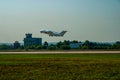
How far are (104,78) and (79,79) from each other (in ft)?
5.95

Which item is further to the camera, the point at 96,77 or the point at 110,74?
the point at 110,74

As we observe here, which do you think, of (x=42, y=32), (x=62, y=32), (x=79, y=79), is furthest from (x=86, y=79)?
(x=62, y=32)

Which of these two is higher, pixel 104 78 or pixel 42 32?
pixel 42 32

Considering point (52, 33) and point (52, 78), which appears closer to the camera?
point (52, 78)

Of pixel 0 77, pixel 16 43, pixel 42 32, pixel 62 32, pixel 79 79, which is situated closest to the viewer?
pixel 79 79

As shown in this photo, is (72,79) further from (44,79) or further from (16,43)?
(16,43)

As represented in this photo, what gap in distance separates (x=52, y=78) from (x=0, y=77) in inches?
154

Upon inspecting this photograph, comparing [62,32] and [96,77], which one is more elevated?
[62,32]

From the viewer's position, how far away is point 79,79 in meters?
22.2

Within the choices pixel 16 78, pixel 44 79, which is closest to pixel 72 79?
pixel 44 79

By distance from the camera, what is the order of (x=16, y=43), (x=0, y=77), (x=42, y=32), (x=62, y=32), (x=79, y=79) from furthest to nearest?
(x=16, y=43)
(x=62, y=32)
(x=42, y=32)
(x=0, y=77)
(x=79, y=79)

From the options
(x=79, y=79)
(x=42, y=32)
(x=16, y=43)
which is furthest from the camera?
(x=16, y=43)

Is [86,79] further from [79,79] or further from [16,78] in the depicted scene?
[16,78]

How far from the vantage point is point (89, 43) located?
15625cm
